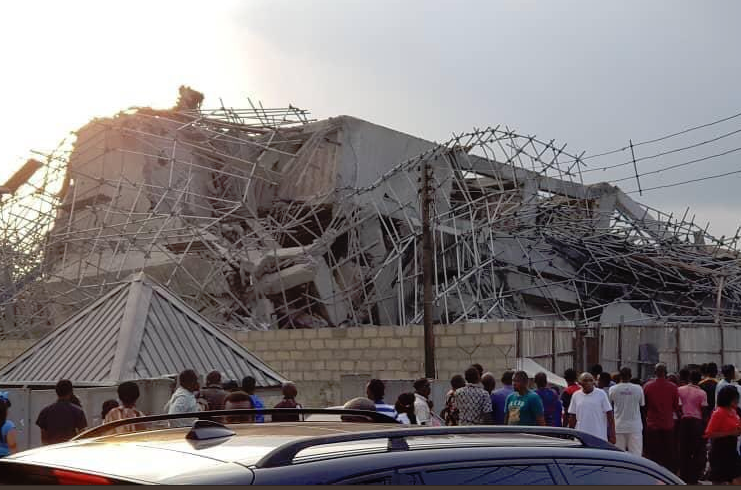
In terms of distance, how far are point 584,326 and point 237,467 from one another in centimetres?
2081

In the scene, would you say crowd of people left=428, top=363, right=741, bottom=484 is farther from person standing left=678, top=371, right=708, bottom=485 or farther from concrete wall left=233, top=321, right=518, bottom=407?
concrete wall left=233, top=321, right=518, bottom=407

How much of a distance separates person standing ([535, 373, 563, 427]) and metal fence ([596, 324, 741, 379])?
34.8 ft

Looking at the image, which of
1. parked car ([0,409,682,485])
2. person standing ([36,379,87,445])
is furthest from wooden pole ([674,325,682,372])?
parked car ([0,409,682,485])

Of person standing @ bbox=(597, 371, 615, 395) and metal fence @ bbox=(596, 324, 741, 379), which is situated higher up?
metal fence @ bbox=(596, 324, 741, 379)

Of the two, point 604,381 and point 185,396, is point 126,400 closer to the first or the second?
point 185,396

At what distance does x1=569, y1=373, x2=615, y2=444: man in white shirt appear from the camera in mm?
11664

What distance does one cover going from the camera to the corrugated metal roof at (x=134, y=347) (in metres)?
14.6

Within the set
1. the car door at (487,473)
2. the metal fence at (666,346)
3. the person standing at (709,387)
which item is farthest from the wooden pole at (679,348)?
the car door at (487,473)

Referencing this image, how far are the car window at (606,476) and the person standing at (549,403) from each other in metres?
7.81

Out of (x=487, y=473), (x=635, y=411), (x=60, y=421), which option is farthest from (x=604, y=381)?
(x=487, y=473)

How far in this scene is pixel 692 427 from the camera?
1308cm

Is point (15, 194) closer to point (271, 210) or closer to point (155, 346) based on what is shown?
point (271, 210)

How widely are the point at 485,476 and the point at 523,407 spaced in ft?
24.6

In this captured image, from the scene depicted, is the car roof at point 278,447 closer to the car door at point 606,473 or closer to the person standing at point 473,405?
the car door at point 606,473
